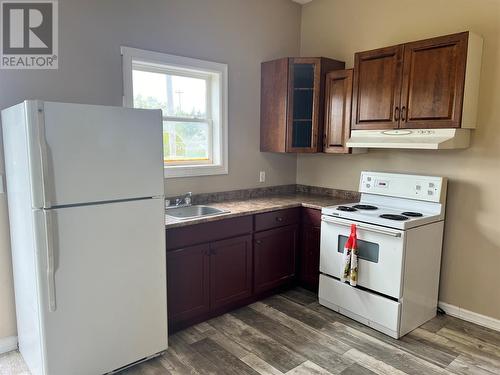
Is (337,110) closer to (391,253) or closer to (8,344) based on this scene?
(391,253)

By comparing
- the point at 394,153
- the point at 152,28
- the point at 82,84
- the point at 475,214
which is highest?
the point at 152,28

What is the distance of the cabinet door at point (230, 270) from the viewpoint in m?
2.88

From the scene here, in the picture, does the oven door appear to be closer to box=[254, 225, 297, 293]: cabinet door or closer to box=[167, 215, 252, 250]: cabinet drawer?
box=[254, 225, 297, 293]: cabinet door

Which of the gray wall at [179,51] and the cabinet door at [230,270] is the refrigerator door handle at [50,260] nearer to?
the gray wall at [179,51]

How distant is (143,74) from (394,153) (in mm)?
2371

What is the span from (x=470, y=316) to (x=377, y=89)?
2.04 metres

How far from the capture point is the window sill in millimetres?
3143

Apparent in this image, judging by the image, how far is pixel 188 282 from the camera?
272 centimetres

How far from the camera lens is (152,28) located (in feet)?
9.57

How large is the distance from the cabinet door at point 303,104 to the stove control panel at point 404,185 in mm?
636

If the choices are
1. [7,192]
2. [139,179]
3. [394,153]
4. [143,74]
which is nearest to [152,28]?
[143,74]

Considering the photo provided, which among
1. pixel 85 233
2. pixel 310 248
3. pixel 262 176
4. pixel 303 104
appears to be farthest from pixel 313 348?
pixel 303 104

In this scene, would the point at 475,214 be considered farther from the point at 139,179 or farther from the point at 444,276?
the point at 139,179

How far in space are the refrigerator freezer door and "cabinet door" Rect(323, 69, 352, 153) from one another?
186 cm
